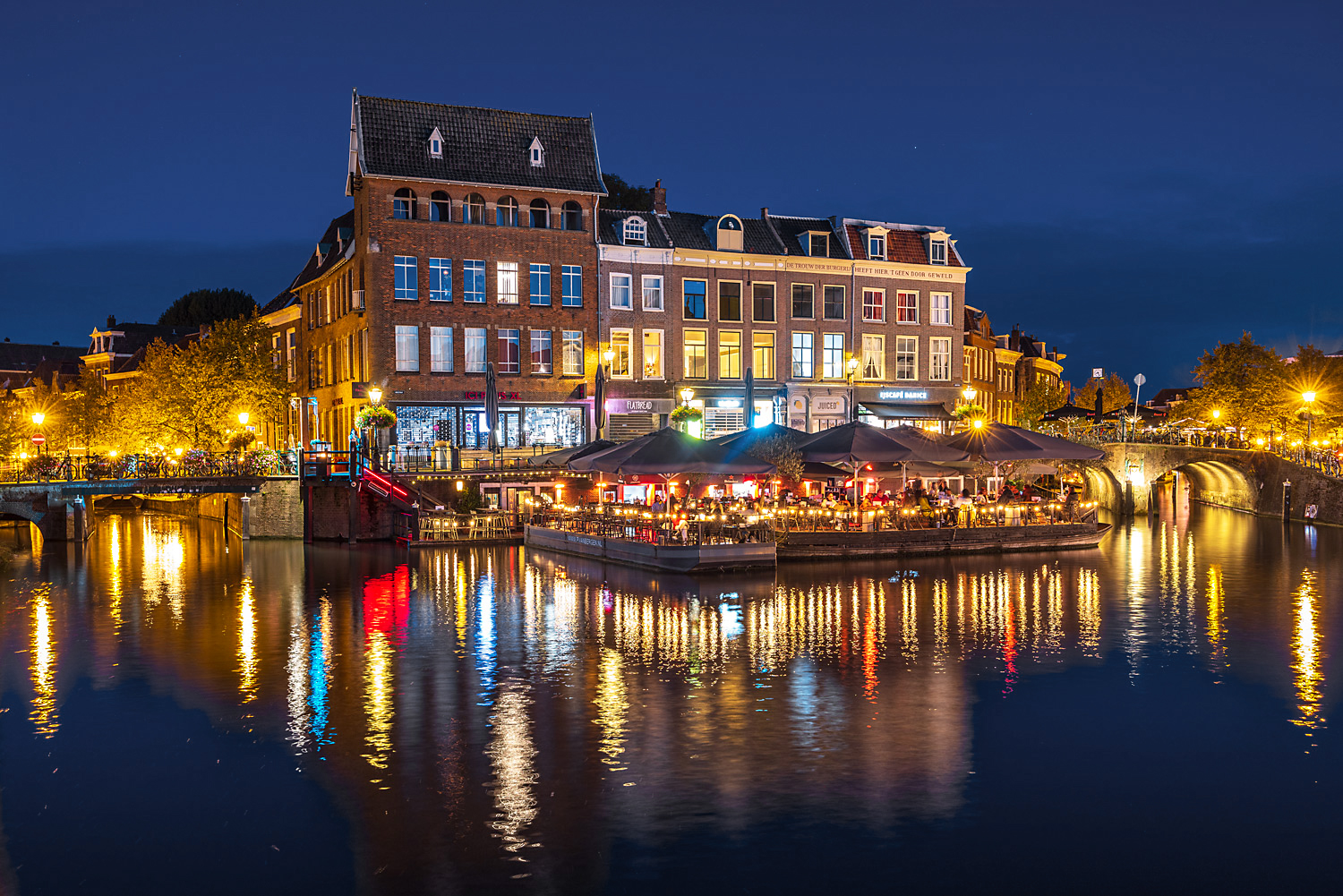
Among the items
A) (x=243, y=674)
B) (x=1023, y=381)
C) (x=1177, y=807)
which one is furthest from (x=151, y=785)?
(x=1023, y=381)

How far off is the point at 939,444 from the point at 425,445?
23.7 metres

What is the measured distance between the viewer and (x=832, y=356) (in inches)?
2386

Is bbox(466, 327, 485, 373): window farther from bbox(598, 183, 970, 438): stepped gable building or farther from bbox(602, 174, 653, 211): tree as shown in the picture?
bbox(602, 174, 653, 211): tree

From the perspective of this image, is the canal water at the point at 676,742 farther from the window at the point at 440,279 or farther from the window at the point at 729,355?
the window at the point at 729,355

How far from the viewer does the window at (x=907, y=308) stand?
61.8 metres

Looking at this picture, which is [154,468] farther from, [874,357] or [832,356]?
[874,357]

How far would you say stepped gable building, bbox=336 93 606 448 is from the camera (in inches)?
2031

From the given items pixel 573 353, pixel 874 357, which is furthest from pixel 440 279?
pixel 874 357

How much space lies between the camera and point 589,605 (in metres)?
27.4

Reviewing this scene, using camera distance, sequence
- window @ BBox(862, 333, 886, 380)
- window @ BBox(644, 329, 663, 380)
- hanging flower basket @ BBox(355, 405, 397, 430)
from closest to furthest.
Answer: hanging flower basket @ BBox(355, 405, 397, 430) → window @ BBox(644, 329, 663, 380) → window @ BBox(862, 333, 886, 380)

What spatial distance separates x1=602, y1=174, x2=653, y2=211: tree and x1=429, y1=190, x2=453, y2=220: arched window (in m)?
21.3

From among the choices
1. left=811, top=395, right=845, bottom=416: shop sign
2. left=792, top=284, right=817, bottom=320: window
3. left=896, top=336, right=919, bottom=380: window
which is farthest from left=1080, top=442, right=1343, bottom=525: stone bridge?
left=792, top=284, right=817, bottom=320: window

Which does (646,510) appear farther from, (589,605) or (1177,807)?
(1177,807)

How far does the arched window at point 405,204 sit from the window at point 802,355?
812 inches
